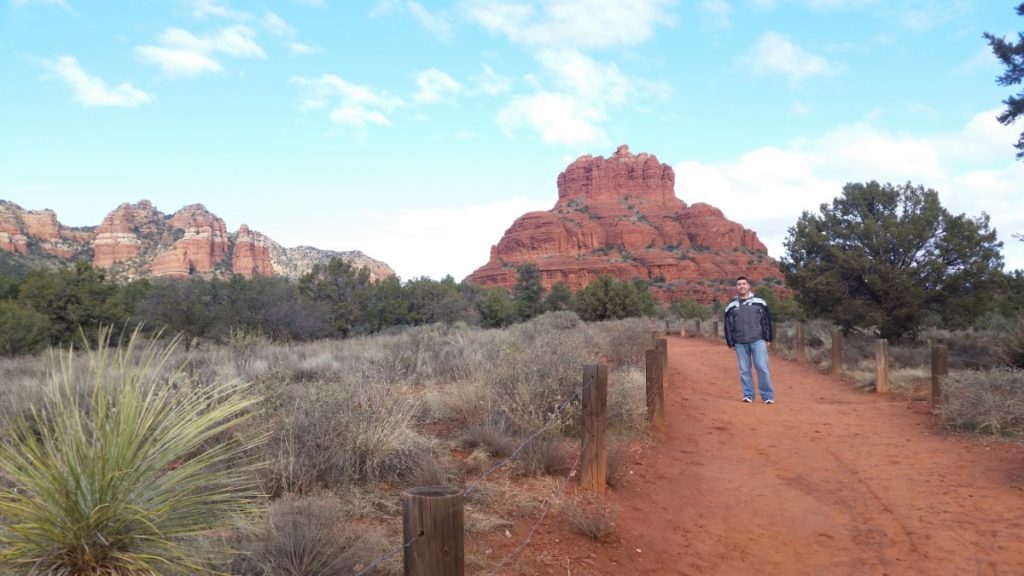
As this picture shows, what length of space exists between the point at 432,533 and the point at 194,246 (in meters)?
115

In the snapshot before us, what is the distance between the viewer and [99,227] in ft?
360

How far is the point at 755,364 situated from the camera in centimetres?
984

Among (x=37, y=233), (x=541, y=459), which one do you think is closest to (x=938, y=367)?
(x=541, y=459)

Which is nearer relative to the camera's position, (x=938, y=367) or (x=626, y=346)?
(x=938, y=367)

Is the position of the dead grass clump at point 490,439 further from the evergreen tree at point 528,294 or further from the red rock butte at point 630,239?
the red rock butte at point 630,239

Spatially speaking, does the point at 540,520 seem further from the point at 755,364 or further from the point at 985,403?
the point at 985,403

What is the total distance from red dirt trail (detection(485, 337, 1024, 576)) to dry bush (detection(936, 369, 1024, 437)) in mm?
367

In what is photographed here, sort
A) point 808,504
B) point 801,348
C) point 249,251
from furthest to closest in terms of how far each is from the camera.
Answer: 1. point 249,251
2. point 801,348
3. point 808,504

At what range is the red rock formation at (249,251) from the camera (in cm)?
11855

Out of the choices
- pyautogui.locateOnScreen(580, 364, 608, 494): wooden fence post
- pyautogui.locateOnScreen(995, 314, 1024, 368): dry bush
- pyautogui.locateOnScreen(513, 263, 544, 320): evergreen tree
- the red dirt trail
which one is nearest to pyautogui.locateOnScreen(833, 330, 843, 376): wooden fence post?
pyautogui.locateOnScreen(995, 314, 1024, 368): dry bush

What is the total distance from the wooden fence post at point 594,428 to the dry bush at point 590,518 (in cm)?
51

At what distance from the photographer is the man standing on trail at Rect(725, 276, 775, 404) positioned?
31.3 ft

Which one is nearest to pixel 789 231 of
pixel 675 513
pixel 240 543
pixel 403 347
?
pixel 403 347

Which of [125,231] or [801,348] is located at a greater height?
[125,231]
